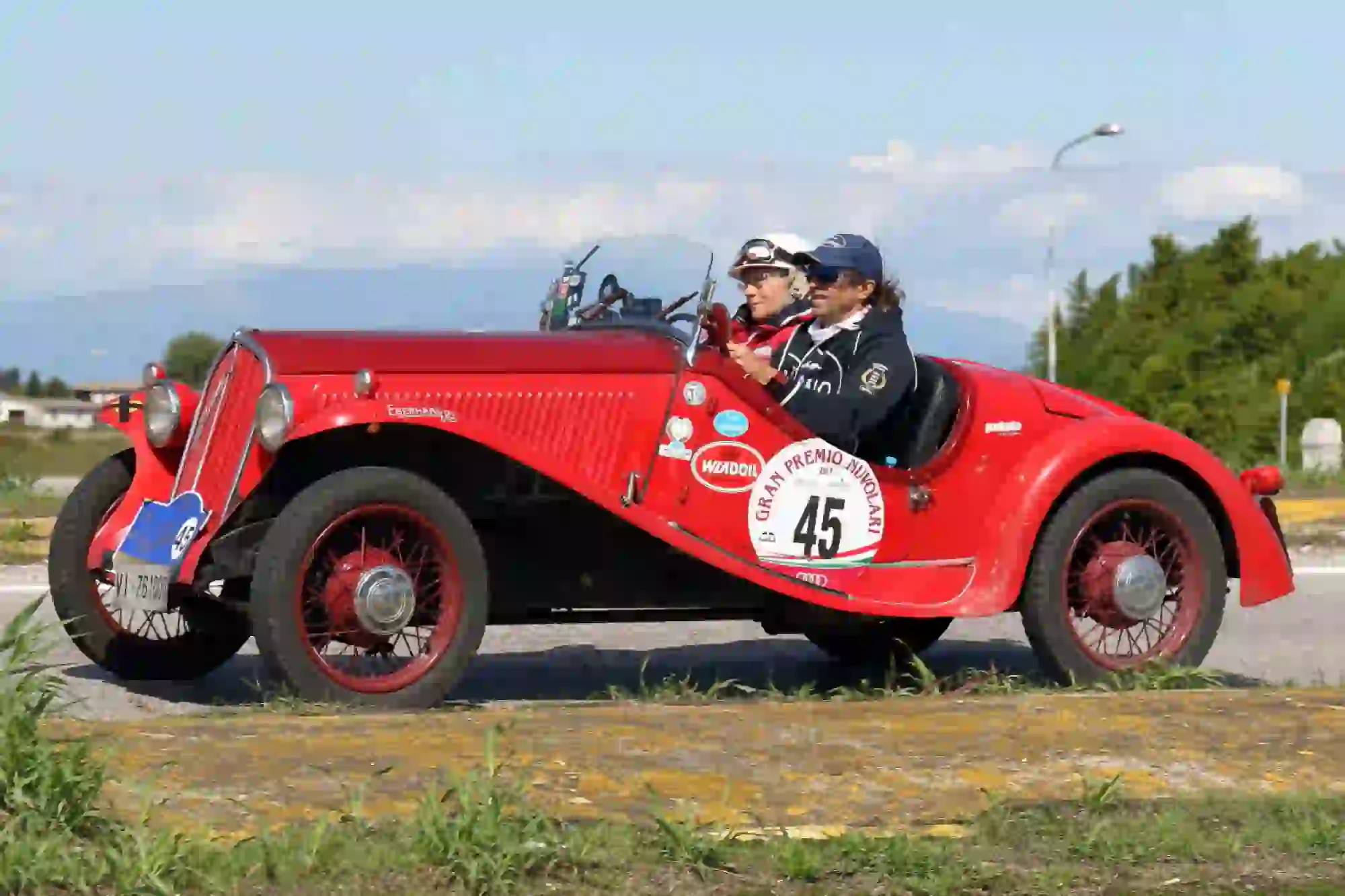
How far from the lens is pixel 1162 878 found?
13.0ft

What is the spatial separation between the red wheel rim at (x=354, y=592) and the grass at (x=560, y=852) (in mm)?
1601

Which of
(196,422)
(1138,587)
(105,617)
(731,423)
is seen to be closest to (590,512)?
(731,423)

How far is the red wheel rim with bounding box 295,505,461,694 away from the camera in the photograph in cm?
593

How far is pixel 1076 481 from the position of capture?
22.8 ft

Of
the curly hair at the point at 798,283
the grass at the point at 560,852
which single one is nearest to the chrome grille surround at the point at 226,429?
the grass at the point at 560,852

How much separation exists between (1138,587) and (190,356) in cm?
415

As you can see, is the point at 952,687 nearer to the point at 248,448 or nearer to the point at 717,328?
the point at 717,328

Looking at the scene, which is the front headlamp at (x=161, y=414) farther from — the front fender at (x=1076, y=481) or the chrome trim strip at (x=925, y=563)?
the front fender at (x=1076, y=481)

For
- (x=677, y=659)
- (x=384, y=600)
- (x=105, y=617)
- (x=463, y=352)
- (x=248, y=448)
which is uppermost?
(x=463, y=352)

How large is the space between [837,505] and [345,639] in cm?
173

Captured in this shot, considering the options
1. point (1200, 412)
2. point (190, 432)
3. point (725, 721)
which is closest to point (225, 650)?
point (190, 432)

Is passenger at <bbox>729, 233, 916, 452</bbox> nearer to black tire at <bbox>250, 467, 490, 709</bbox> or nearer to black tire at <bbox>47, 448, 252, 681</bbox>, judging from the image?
black tire at <bbox>250, 467, 490, 709</bbox>

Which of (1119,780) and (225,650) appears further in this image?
(225,650)

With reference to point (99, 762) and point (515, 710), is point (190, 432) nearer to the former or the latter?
point (515, 710)
